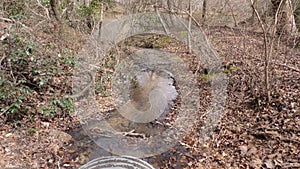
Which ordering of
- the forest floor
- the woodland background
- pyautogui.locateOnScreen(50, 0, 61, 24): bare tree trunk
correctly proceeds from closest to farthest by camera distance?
the forest floor, the woodland background, pyautogui.locateOnScreen(50, 0, 61, 24): bare tree trunk

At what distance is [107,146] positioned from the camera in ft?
13.8

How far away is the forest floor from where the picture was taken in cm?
350

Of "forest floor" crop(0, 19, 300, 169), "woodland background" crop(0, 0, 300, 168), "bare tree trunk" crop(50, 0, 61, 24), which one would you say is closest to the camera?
"forest floor" crop(0, 19, 300, 169)

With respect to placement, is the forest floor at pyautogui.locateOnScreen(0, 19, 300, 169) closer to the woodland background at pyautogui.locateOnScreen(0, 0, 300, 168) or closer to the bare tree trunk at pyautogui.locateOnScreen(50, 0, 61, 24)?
the woodland background at pyautogui.locateOnScreen(0, 0, 300, 168)

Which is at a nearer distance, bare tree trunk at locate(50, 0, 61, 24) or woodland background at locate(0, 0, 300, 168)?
woodland background at locate(0, 0, 300, 168)

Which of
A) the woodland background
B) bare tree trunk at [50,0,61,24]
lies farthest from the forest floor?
bare tree trunk at [50,0,61,24]

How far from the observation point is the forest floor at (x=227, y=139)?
3500 millimetres

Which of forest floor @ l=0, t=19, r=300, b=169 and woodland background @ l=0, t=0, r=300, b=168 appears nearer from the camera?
forest floor @ l=0, t=19, r=300, b=169

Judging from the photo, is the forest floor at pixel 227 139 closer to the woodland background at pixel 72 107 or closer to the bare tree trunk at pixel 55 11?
the woodland background at pixel 72 107

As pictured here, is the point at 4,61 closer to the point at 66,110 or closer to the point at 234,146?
the point at 66,110

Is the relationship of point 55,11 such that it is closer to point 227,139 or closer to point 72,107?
point 72,107

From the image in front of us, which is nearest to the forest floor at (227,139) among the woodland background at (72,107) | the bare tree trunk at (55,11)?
the woodland background at (72,107)

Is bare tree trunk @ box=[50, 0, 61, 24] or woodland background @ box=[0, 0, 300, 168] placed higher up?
bare tree trunk @ box=[50, 0, 61, 24]

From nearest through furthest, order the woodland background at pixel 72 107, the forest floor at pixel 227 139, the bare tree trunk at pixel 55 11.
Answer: the forest floor at pixel 227 139
the woodland background at pixel 72 107
the bare tree trunk at pixel 55 11
